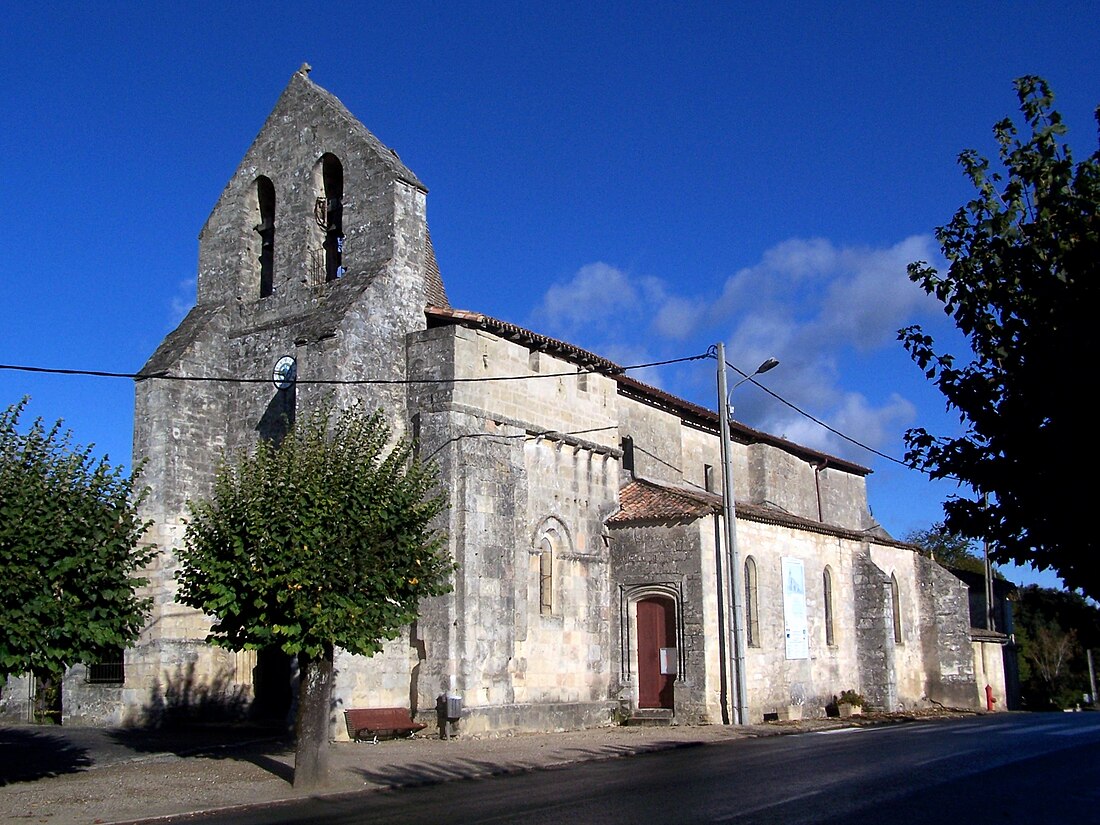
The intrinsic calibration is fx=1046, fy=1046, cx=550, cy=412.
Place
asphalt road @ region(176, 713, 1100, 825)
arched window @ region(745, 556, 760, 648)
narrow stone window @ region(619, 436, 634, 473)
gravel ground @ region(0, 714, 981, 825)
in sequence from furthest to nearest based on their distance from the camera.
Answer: narrow stone window @ region(619, 436, 634, 473)
arched window @ region(745, 556, 760, 648)
gravel ground @ region(0, 714, 981, 825)
asphalt road @ region(176, 713, 1100, 825)

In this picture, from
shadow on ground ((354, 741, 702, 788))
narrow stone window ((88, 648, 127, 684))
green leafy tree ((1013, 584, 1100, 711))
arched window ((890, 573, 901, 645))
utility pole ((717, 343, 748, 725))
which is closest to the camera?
shadow on ground ((354, 741, 702, 788))

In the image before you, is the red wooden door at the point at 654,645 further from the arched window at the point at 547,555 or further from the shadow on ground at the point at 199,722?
the shadow on ground at the point at 199,722

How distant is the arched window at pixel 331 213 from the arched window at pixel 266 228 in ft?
4.92

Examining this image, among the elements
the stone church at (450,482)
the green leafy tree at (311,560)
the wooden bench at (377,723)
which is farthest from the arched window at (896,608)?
the green leafy tree at (311,560)

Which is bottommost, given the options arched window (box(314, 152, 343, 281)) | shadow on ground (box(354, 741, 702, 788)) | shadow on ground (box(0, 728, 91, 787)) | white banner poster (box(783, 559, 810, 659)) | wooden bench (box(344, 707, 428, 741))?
shadow on ground (box(354, 741, 702, 788))

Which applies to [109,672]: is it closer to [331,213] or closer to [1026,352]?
[331,213]

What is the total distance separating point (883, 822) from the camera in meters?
10.1

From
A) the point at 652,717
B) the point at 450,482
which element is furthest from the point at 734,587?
the point at 450,482

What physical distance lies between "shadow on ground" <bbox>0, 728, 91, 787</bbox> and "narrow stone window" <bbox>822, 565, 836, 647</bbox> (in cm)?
2011

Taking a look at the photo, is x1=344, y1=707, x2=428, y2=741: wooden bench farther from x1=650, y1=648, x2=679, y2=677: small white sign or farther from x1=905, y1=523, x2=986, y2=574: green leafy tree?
x1=905, y1=523, x2=986, y2=574: green leafy tree

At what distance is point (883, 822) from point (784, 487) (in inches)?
1018

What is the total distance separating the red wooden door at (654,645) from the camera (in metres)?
24.1

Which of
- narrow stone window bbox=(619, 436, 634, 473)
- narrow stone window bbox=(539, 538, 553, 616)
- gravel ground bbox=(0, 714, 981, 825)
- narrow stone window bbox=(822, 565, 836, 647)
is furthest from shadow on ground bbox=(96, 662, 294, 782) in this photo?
narrow stone window bbox=(822, 565, 836, 647)

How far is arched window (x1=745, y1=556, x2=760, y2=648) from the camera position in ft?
86.4
